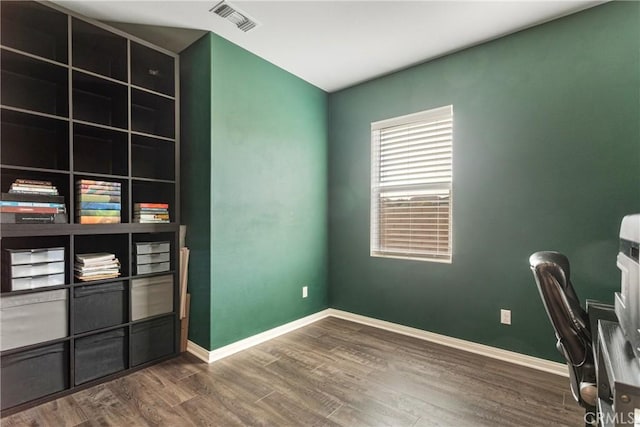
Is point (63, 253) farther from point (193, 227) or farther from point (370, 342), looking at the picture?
point (370, 342)

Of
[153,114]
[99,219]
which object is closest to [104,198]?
[99,219]

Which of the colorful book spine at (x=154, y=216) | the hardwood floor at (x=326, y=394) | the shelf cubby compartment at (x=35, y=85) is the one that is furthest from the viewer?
the colorful book spine at (x=154, y=216)

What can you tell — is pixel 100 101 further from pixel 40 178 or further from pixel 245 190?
pixel 245 190

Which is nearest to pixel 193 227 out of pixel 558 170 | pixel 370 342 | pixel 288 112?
pixel 288 112

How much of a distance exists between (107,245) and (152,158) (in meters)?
0.83

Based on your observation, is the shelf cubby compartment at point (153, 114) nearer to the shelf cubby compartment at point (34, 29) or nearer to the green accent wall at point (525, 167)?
the shelf cubby compartment at point (34, 29)

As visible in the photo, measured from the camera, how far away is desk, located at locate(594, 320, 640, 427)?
76 centimetres

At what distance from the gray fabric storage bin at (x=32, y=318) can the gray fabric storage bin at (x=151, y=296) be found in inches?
16.3

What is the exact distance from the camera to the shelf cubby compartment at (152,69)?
245 centimetres

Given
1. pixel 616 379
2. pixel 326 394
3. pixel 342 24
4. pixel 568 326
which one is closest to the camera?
pixel 616 379

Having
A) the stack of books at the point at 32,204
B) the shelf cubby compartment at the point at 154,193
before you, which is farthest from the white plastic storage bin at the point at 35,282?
the shelf cubby compartment at the point at 154,193

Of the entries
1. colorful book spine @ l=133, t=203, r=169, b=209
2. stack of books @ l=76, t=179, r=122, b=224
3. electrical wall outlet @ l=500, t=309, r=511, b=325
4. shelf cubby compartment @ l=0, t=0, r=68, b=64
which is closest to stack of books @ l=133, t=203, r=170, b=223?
colorful book spine @ l=133, t=203, r=169, b=209

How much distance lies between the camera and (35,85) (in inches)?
85.0

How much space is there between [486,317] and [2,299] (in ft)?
10.9
